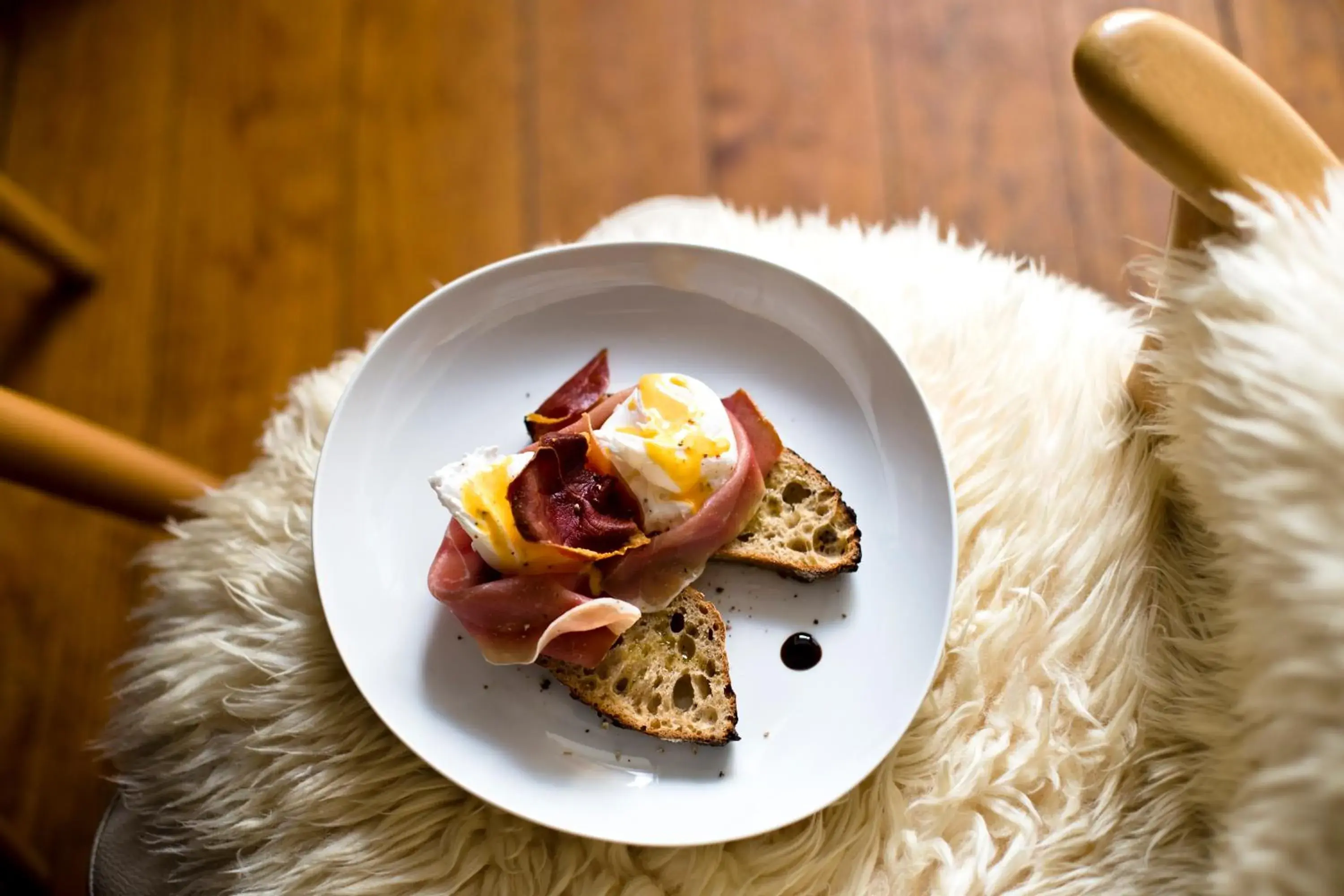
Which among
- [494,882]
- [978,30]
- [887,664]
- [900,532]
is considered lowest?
[494,882]

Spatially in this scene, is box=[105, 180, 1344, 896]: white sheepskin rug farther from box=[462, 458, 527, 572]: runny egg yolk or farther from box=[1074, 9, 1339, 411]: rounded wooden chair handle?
box=[462, 458, 527, 572]: runny egg yolk

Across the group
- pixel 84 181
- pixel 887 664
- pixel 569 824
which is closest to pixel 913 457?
pixel 887 664

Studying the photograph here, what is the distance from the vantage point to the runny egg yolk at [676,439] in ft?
3.21

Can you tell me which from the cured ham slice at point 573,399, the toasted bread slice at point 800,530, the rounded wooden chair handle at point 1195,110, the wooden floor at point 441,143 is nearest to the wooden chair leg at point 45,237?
the wooden floor at point 441,143

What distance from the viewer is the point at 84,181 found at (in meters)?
1.77

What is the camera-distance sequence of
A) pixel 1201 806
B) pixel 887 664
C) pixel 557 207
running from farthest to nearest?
pixel 557 207, pixel 887 664, pixel 1201 806

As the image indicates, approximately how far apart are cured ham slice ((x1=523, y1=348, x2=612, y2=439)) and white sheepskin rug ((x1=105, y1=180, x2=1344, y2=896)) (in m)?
0.25

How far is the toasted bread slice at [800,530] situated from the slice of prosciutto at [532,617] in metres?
0.16

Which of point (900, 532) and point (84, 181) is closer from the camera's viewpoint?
point (900, 532)

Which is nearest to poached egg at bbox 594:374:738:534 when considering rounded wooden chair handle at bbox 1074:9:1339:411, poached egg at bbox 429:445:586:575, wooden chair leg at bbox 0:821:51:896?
poached egg at bbox 429:445:586:575

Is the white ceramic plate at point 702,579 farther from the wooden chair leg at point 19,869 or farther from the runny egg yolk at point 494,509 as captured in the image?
the wooden chair leg at point 19,869

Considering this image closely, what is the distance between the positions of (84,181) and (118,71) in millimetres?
236

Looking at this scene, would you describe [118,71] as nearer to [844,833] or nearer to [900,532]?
[900,532]

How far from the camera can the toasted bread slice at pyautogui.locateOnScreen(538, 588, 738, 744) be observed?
0.96m
